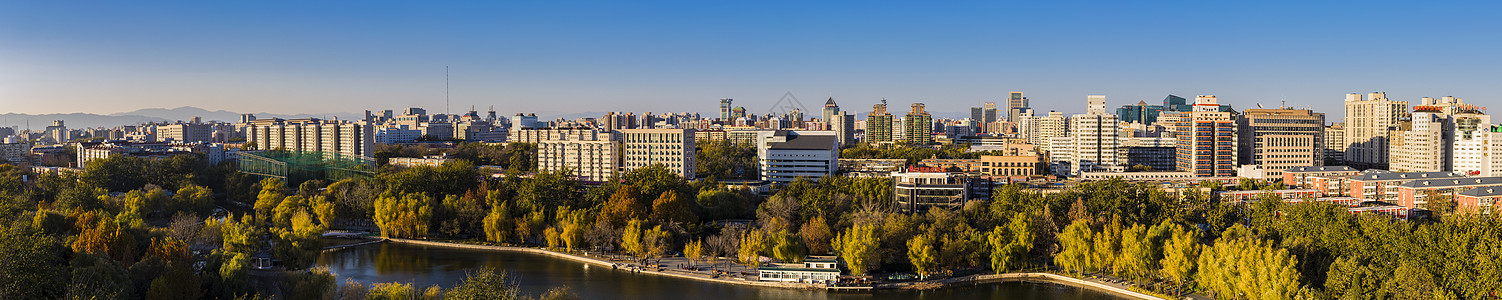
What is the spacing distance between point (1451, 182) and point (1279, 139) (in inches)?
233

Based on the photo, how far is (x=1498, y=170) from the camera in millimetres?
Answer: 28438

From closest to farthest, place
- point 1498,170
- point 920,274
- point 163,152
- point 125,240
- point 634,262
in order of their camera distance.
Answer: point 125,240 → point 920,274 → point 634,262 → point 1498,170 → point 163,152

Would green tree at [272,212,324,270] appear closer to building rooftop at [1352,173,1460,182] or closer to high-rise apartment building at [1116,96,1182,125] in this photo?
building rooftop at [1352,173,1460,182]

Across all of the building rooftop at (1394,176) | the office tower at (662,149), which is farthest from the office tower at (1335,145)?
the office tower at (662,149)

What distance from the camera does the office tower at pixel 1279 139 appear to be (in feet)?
95.6

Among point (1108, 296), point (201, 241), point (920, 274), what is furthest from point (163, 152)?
point (1108, 296)

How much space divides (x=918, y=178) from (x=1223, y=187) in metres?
10.2

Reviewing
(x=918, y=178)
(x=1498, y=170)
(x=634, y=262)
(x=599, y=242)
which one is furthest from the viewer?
(x=1498, y=170)

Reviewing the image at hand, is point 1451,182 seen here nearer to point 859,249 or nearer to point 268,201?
point 859,249

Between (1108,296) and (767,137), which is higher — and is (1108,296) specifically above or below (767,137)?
below

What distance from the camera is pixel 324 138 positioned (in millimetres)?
42500

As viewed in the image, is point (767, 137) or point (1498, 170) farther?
point (767, 137)

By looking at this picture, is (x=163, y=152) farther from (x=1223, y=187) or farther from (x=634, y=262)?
(x=1223, y=187)

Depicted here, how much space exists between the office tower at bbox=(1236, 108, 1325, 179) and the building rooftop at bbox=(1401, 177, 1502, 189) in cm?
485
